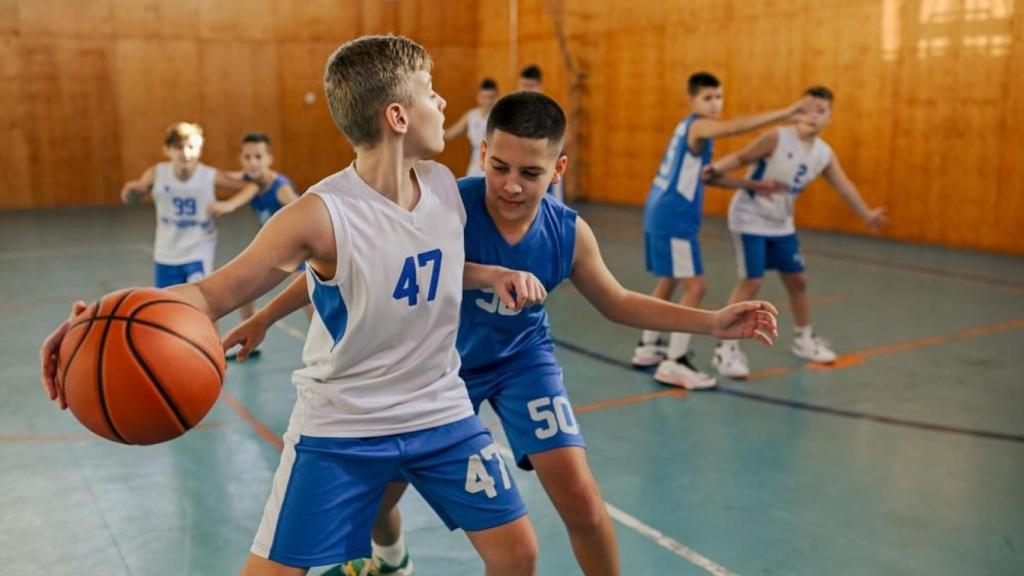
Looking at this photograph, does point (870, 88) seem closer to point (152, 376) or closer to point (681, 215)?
point (681, 215)

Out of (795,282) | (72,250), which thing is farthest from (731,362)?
(72,250)

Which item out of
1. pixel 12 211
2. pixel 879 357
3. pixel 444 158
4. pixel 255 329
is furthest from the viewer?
pixel 444 158

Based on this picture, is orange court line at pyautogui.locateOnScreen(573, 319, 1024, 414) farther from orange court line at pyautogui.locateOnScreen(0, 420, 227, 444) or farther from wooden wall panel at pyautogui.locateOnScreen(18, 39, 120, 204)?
wooden wall panel at pyautogui.locateOnScreen(18, 39, 120, 204)

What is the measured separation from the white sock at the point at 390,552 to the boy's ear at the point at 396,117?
1.77m

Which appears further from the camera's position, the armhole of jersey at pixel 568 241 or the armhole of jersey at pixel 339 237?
the armhole of jersey at pixel 568 241

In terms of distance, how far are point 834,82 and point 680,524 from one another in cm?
1020

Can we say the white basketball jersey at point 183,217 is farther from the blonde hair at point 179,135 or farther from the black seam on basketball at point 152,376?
the black seam on basketball at point 152,376

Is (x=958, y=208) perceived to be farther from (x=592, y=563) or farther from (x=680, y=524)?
(x=592, y=563)

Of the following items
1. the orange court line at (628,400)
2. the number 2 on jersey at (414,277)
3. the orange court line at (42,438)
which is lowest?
the orange court line at (628,400)

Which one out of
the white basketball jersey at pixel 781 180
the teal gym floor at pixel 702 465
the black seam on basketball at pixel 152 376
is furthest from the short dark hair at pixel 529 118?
the white basketball jersey at pixel 781 180

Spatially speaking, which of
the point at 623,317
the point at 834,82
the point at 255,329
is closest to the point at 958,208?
the point at 834,82

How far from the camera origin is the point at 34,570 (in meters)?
3.69

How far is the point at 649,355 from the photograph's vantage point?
265 inches

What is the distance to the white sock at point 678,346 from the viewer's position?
245 inches
